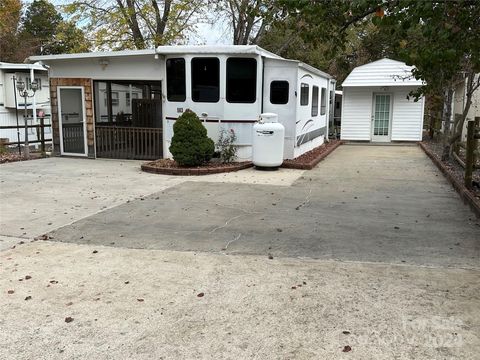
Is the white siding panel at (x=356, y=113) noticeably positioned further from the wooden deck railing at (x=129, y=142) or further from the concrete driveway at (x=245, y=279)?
the concrete driveway at (x=245, y=279)

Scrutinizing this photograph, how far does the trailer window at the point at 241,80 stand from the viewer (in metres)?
11.2

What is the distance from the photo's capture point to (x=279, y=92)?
458 inches

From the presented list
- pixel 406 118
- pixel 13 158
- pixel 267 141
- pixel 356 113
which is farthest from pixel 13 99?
→ pixel 406 118

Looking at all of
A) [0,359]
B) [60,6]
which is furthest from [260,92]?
[60,6]

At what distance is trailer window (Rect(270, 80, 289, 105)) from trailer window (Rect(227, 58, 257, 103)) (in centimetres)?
55

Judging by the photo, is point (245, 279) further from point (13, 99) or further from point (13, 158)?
point (13, 99)

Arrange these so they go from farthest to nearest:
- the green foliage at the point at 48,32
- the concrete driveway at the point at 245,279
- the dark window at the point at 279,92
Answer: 1. the green foliage at the point at 48,32
2. the dark window at the point at 279,92
3. the concrete driveway at the point at 245,279

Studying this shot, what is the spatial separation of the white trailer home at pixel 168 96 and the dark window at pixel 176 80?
0.9 inches

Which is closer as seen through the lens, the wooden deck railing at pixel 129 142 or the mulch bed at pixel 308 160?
the mulch bed at pixel 308 160

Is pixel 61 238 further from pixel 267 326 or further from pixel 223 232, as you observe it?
pixel 267 326

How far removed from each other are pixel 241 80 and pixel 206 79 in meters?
0.85

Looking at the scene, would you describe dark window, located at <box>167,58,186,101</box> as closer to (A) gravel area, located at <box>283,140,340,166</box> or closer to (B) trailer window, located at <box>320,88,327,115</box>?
(A) gravel area, located at <box>283,140,340,166</box>

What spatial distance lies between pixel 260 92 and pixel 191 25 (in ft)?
33.9

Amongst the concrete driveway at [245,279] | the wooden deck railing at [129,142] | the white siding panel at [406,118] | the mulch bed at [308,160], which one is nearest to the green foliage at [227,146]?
the mulch bed at [308,160]
